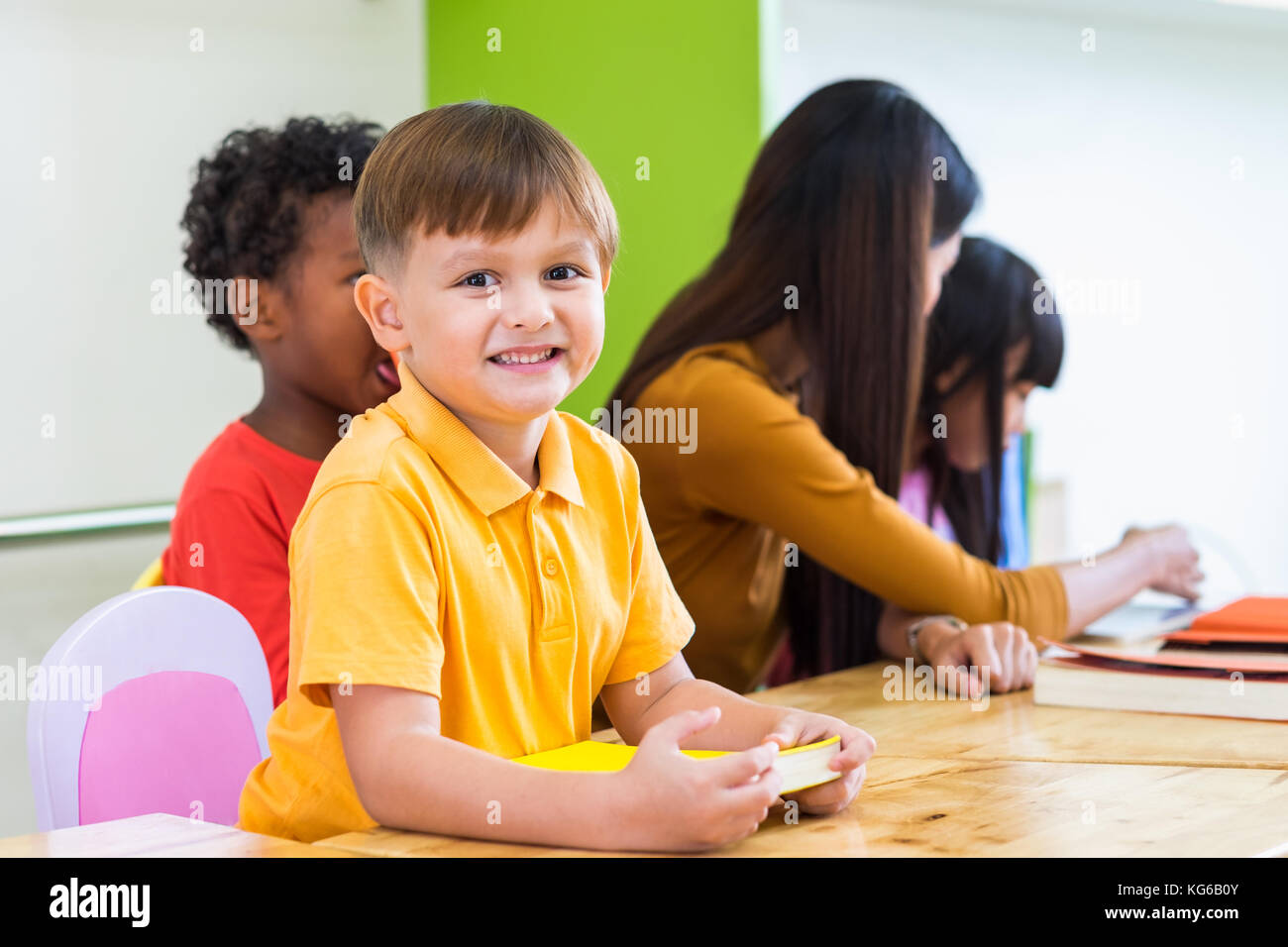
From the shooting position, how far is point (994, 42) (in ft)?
10.4

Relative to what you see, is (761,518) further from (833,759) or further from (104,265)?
(104,265)

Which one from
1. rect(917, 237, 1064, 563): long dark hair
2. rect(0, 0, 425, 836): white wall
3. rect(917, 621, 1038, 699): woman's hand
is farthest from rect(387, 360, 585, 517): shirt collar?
rect(0, 0, 425, 836): white wall

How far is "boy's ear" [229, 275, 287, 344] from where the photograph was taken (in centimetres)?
150

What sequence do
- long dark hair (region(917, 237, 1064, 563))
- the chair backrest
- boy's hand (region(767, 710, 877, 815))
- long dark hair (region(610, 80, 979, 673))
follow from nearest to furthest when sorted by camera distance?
boy's hand (region(767, 710, 877, 815)) < the chair backrest < long dark hair (region(610, 80, 979, 673)) < long dark hair (region(917, 237, 1064, 563))

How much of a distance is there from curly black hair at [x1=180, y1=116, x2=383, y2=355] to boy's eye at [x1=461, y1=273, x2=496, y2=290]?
2.29 ft

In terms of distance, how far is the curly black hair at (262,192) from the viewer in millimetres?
1511

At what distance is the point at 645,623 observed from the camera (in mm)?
1003

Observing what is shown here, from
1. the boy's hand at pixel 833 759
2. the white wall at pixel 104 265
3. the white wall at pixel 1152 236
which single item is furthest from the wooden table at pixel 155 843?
the white wall at pixel 1152 236

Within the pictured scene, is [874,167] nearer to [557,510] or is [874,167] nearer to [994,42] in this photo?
[557,510]

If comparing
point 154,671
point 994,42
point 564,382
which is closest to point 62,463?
point 154,671

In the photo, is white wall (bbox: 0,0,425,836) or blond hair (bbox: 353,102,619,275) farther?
white wall (bbox: 0,0,425,836)

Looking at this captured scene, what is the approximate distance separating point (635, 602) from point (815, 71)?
6.53 feet

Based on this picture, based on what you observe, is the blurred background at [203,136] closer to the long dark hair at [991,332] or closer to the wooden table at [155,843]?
the long dark hair at [991,332]

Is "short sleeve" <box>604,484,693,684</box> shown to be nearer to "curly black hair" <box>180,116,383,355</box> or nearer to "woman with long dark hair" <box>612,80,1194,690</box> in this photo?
"woman with long dark hair" <box>612,80,1194,690</box>
